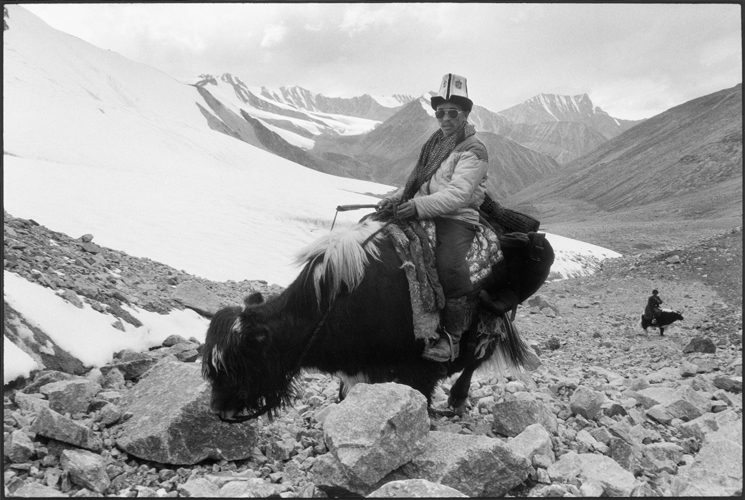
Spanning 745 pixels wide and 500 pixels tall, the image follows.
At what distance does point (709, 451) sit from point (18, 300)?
475 cm

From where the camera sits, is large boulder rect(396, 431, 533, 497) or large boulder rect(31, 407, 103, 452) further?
large boulder rect(31, 407, 103, 452)

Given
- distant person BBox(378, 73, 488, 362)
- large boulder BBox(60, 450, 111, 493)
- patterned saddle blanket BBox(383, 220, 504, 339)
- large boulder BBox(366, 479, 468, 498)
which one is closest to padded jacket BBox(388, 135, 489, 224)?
distant person BBox(378, 73, 488, 362)

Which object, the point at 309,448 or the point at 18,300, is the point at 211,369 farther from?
the point at 18,300

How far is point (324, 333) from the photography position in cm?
332

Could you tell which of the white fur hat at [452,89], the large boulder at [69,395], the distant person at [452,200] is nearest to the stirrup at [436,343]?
the distant person at [452,200]

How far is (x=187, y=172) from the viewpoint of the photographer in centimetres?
2941

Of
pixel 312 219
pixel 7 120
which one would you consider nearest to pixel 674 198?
pixel 312 219

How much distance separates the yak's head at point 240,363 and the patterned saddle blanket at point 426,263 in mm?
990

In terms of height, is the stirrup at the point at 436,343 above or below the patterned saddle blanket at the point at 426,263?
below

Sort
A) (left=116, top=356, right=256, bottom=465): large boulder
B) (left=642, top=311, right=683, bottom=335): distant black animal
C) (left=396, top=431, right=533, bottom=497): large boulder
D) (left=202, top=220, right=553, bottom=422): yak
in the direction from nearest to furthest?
(left=396, top=431, right=533, bottom=497): large boulder, (left=116, top=356, right=256, bottom=465): large boulder, (left=202, top=220, right=553, bottom=422): yak, (left=642, top=311, right=683, bottom=335): distant black animal

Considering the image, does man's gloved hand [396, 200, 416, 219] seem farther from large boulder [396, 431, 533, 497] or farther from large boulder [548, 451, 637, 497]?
large boulder [548, 451, 637, 497]

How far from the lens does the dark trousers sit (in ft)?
11.4

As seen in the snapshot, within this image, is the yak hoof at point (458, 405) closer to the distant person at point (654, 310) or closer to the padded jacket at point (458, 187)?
the padded jacket at point (458, 187)

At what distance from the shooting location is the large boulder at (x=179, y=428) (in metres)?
2.84
